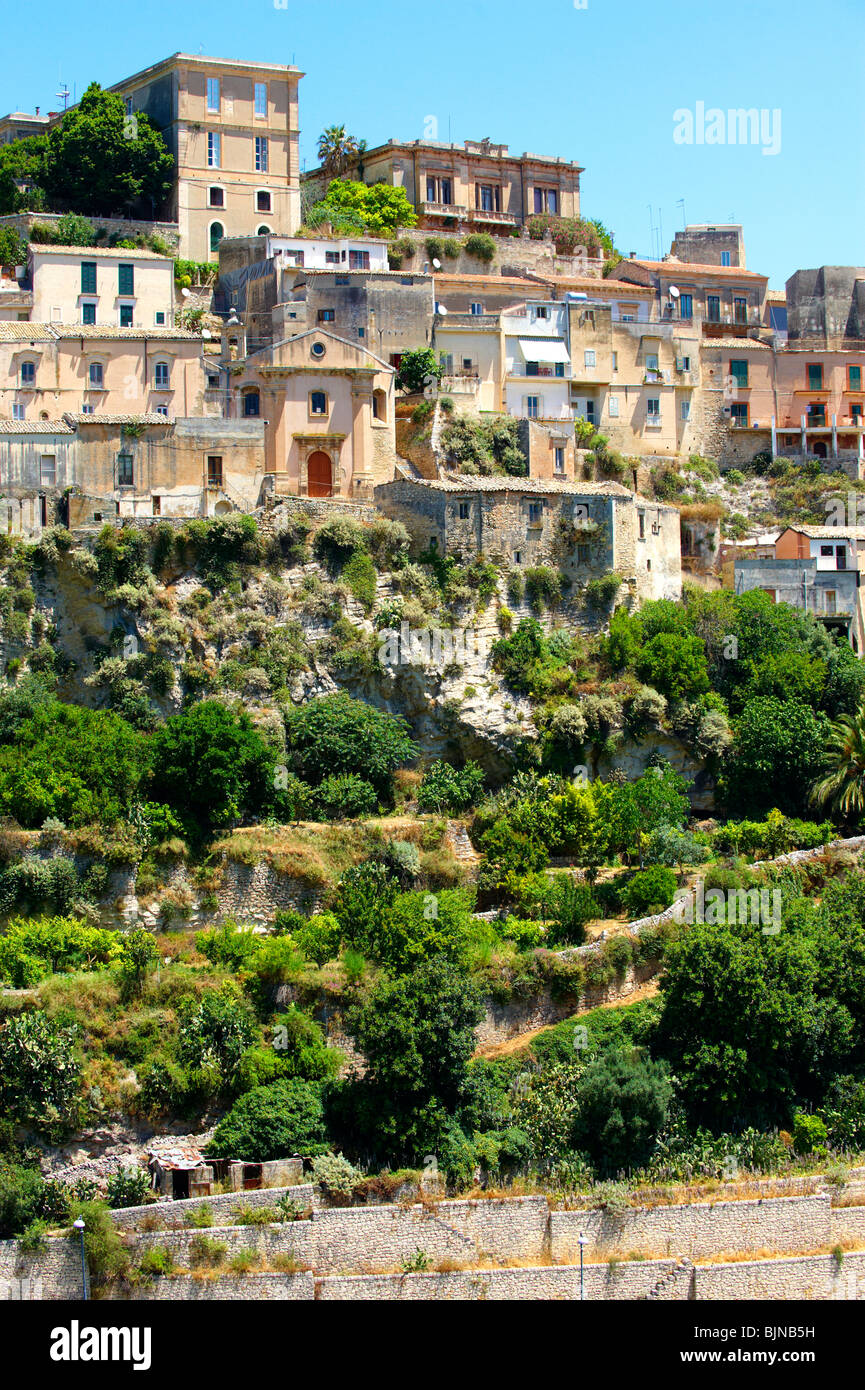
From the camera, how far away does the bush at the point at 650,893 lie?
4253 cm

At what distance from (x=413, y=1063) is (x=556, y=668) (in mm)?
15306

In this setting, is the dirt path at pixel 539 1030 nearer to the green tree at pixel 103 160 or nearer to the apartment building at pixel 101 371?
the apartment building at pixel 101 371

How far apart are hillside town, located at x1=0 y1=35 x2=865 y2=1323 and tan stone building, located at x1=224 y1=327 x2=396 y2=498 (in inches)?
4.2

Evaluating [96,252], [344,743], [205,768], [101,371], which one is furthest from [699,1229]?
[96,252]

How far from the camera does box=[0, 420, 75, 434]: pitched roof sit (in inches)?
1866

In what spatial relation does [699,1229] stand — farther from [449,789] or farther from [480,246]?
[480,246]

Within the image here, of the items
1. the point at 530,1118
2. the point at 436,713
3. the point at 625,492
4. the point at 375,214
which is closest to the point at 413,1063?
the point at 530,1118

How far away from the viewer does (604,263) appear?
67688mm

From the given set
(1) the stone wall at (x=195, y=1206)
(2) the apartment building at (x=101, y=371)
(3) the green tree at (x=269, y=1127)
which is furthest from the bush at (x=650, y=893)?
(2) the apartment building at (x=101, y=371)

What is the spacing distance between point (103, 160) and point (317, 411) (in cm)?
1548

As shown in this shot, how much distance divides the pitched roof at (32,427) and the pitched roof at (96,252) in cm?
898

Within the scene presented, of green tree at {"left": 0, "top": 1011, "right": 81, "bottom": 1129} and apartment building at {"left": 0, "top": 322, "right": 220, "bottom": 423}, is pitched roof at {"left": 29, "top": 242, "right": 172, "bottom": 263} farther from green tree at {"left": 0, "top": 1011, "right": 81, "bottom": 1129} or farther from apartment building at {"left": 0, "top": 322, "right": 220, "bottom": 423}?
green tree at {"left": 0, "top": 1011, "right": 81, "bottom": 1129}

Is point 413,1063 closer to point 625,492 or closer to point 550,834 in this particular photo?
point 550,834
